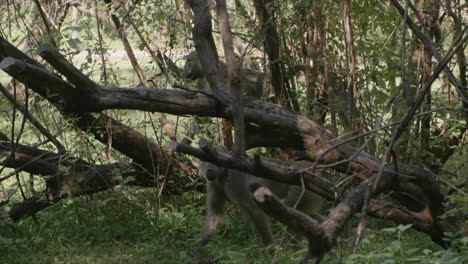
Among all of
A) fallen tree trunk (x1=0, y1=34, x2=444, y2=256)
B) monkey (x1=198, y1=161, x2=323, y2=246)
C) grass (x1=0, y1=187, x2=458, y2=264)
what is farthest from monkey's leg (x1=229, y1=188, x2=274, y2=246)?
fallen tree trunk (x1=0, y1=34, x2=444, y2=256)

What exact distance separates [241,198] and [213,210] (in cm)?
33

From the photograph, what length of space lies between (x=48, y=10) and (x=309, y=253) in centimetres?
535

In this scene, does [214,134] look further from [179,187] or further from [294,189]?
[294,189]

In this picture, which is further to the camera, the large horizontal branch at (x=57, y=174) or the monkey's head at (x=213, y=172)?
the large horizontal branch at (x=57, y=174)

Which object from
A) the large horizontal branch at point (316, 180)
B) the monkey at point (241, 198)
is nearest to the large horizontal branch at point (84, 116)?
the monkey at point (241, 198)

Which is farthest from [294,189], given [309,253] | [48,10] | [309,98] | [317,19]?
[48,10]

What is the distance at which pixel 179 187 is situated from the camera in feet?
22.2

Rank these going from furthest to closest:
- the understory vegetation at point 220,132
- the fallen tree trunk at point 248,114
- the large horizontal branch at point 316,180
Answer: the understory vegetation at point 220,132 → the fallen tree trunk at point 248,114 → the large horizontal branch at point 316,180

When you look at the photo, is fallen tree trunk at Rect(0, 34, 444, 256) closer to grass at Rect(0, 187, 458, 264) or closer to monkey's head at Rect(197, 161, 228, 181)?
grass at Rect(0, 187, 458, 264)

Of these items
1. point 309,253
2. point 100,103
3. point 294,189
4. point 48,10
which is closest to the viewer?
point 309,253

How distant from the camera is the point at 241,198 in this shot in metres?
5.86

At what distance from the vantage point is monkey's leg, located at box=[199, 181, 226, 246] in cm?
579

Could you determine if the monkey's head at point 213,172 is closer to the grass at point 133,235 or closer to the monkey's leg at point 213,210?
the monkey's leg at point 213,210

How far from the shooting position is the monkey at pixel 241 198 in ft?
18.7
